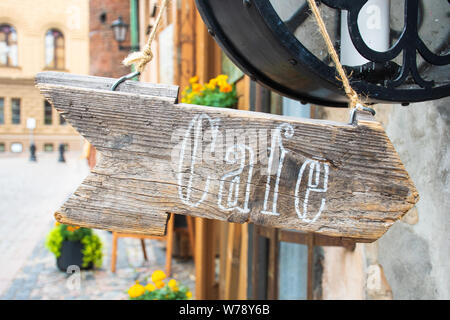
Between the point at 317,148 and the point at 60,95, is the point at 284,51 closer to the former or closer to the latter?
the point at 317,148

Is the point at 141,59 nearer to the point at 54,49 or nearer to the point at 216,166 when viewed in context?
the point at 216,166

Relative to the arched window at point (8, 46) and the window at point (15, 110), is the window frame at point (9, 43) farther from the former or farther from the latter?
the window at point (15, 110)

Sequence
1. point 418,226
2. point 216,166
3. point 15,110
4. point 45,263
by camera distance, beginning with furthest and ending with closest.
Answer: point 15,110 < point 45,263 < point 418,226 < point 216,166

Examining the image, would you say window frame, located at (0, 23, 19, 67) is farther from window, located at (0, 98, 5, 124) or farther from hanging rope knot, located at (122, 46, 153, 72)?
hanging rope knot, located at (122, 46, 153, 72)

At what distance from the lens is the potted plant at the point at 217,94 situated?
10.2ft

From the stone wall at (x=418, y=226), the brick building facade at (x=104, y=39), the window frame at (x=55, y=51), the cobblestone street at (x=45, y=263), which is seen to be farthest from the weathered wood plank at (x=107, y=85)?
the window frame at (x=55, y=51)

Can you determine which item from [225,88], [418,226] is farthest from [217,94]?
[418,226]

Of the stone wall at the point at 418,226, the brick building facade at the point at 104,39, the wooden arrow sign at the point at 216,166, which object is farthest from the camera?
the brick building facade at the point at 104,39

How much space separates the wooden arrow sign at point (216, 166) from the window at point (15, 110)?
25.8 m

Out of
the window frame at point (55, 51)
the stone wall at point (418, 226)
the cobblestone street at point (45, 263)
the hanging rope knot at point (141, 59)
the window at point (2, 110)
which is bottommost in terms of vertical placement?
the cobblestone street at point (45, 263)

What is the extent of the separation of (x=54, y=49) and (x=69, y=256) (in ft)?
71.8

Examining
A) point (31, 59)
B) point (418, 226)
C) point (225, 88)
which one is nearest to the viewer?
point (418, 226)

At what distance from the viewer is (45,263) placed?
5.83m

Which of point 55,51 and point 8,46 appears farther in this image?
point 55,51
